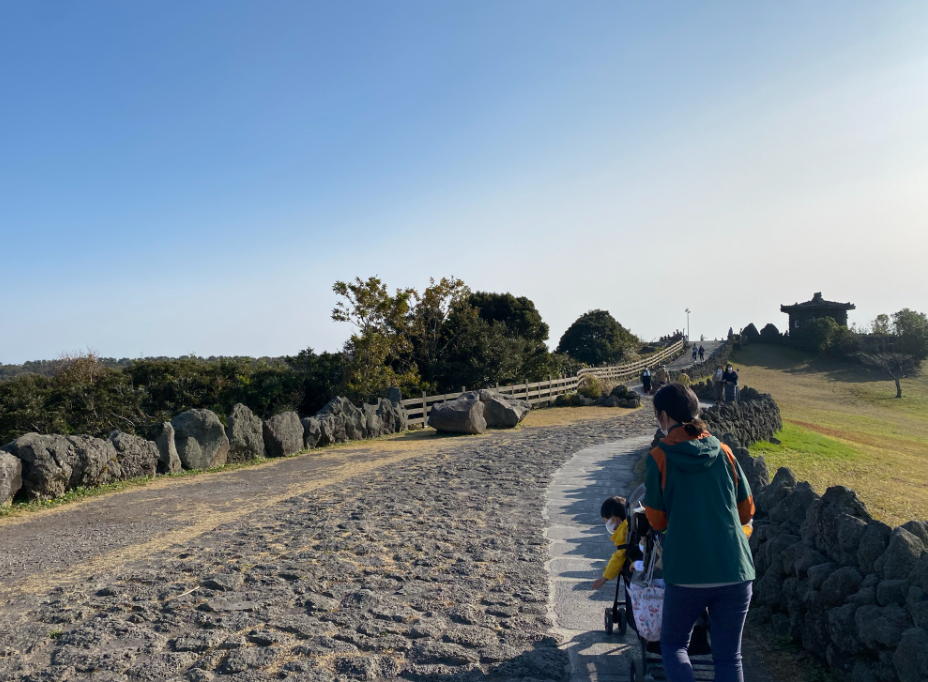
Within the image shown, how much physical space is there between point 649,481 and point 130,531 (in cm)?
717

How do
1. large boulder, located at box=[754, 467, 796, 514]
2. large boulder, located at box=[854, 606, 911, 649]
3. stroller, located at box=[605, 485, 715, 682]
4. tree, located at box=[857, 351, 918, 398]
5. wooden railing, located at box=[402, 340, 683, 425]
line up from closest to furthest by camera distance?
large boulder, located at box=[854, 606, 911, 649]
stroller, located at box=[605, 485, 715, 682]
large boulder, located at box=[754, 467, 796, 514]
wooden railing, located at box=[402, 340, 683, 425]
tree, located at box=[857, 351, 918, 398]

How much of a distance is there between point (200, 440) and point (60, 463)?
3088 millimetres

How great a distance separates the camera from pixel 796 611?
4441 mm

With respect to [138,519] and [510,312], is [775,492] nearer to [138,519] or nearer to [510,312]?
[138,519]

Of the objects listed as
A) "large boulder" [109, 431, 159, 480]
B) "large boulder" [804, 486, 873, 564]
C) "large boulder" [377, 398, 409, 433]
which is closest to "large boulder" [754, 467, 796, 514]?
"large boulder" [804, 486, 873, 564]

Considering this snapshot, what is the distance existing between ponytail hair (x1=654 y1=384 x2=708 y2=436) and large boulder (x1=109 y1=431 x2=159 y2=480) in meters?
10.9

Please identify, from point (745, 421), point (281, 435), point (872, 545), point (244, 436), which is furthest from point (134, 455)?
point (745, 421)

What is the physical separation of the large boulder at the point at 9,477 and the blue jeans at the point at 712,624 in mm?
9781

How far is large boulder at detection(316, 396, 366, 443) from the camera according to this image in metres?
16.9

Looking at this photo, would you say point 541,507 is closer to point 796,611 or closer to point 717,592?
point 796,611

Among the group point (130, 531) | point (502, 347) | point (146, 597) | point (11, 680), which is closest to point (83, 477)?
point (130, 531)

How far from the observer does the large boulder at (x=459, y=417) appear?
18438 mm

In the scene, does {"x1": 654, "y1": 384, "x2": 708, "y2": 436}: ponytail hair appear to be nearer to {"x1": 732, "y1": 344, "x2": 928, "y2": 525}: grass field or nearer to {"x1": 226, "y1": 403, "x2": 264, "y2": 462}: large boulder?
{"x1": 732, "y1": 344, "x2": 928, "y2": 525}: grass field

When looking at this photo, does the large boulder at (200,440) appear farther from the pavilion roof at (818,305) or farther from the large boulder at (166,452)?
the pavilion roof at (818,305)
